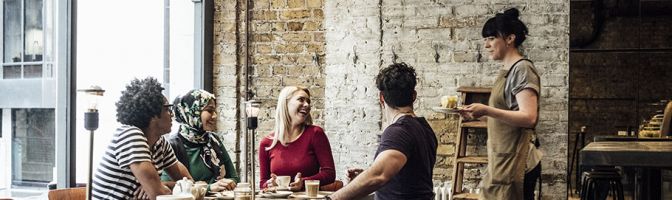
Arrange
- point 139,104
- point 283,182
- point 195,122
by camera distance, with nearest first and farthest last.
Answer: point 139,104
point 283,182
point 195,122

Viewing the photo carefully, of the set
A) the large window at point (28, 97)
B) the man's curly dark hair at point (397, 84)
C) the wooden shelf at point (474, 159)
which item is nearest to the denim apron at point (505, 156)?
A: the man's curly dark hair at point (397, 84)

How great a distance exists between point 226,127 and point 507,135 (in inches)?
114

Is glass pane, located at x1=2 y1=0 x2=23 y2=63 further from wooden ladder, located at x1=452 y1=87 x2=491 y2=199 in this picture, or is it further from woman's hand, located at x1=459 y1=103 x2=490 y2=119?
wooden ladder, located at x1=452 y1=87 x2=491 y2=199

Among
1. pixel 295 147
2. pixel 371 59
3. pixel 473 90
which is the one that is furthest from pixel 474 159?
pixel 295 147

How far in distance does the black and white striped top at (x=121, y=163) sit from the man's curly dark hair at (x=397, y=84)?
104cm

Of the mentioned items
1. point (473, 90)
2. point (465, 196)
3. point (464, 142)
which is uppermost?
point (473, 90)

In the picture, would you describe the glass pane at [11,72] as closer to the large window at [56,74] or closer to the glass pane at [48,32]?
the large window at [56,74]

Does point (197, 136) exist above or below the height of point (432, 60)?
below

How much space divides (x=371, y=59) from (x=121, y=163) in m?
2.84

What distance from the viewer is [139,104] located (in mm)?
3645

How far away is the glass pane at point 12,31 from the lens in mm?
3908

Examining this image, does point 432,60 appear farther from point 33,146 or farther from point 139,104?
point 33,146

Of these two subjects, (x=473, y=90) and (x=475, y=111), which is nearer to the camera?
(x=475, y=111)

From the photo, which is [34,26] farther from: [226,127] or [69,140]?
[226,127]
